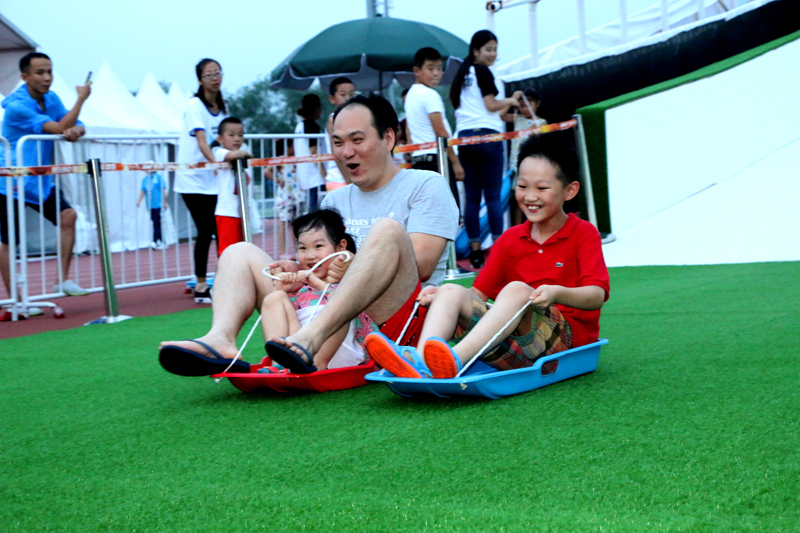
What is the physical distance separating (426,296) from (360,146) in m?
0.73

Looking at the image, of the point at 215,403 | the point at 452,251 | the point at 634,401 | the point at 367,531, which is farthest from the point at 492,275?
the point at 452,251

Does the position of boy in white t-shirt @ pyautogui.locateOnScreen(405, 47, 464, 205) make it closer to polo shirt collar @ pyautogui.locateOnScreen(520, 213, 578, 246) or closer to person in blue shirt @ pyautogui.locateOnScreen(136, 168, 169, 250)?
person in blue shirt @ pyautogui.locateOnScreen(136, 168, 169, 250)

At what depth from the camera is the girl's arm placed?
7125 millimetres

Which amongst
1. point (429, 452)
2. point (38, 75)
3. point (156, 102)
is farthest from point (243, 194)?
point (156, 102)

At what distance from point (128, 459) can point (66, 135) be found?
15.9 feet

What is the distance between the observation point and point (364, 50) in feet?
40.0

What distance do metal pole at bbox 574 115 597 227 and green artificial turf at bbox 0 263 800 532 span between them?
16.6 feet

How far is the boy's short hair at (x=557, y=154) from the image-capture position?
3189 mm

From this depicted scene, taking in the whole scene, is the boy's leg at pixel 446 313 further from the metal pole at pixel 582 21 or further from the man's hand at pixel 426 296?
the metal pole at pixel 582 21

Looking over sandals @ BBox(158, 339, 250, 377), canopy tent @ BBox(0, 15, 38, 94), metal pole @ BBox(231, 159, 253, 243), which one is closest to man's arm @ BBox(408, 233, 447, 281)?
sandals @ BBox(158, 339, 250, 377)

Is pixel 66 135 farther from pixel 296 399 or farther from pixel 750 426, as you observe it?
pixel 750 426

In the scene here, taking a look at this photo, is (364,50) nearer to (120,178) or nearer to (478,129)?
(478,129)

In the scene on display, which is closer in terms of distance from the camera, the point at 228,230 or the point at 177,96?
the point at 228,230

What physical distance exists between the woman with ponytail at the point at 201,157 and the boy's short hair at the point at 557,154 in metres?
4.32
